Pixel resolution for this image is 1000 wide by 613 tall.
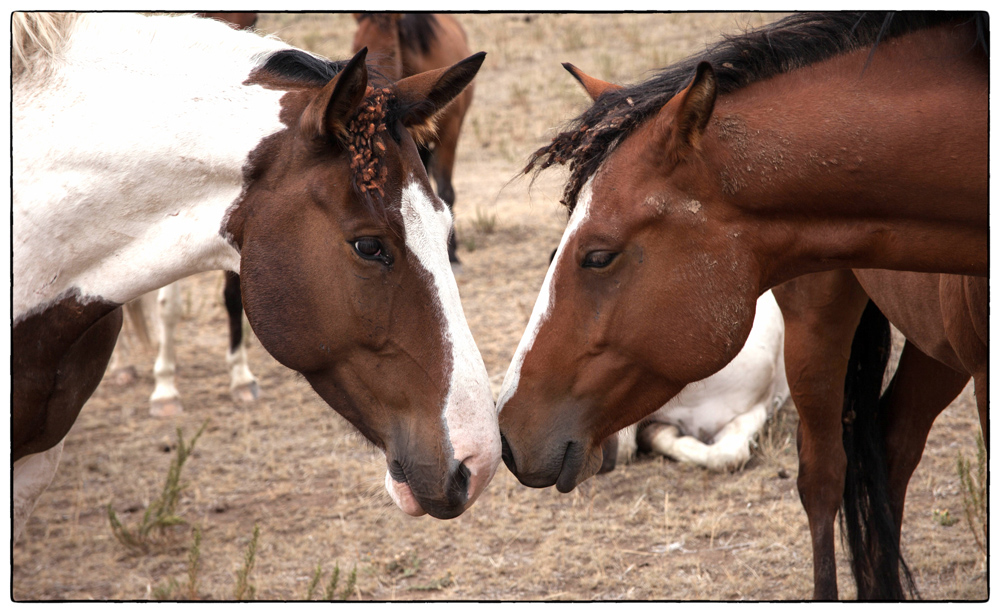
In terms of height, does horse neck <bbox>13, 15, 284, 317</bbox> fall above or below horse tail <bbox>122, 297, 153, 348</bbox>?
above

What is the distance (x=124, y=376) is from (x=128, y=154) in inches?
173

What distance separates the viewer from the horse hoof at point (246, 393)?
549 centimetres

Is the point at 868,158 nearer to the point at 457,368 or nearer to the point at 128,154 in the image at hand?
the point at 457,368

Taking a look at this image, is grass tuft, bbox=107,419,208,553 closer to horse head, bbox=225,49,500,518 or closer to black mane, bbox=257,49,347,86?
horse head, bbox=225,49,500,518

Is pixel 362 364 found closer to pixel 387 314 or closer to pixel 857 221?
pixel 387 314

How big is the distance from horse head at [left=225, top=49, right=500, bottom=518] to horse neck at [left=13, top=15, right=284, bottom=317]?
8cm

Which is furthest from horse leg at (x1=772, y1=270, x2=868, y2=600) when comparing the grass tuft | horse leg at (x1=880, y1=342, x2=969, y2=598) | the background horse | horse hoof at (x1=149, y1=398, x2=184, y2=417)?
horse hoof at (x1=149, y1=398, x2=184, y2=417)

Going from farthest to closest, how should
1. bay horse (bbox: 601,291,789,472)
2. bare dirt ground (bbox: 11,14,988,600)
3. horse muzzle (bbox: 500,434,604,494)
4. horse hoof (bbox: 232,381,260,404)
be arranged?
horse hoof (bbox: 232,381,260,404)
bay horse (bbox: 601,291,789,472)
bare dirt ground (bbox: 11,14,988,600)
horse muzzle (bbox: 500,434,604,494)

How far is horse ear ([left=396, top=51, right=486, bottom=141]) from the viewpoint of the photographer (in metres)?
2.00

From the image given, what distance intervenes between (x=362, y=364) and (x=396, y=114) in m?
0.58

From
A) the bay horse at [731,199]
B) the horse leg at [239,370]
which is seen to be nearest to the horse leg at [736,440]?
the bay horse at [731,199]

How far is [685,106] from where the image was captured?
185 centimetres

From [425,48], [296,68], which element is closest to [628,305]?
[296,68]

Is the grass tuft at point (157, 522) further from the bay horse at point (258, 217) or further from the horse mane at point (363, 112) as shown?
the horse mane at point (363, 112)
